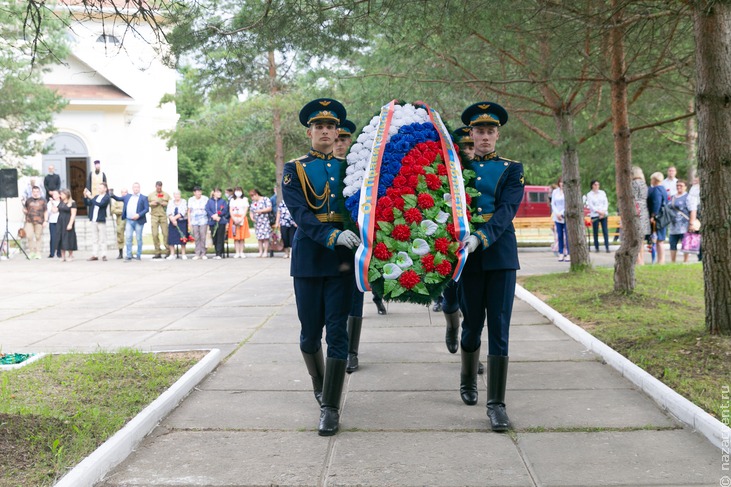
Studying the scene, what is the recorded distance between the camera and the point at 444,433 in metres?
5.16

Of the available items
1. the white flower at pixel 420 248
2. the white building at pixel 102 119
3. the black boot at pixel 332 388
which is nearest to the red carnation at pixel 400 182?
the white flower at pixel 420 248

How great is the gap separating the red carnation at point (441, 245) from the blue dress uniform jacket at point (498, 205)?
0.32 meters

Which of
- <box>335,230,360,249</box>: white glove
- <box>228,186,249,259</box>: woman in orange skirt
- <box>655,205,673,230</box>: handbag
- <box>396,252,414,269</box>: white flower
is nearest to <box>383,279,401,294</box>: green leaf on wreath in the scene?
<box>396,252,414,269</box>: white flower

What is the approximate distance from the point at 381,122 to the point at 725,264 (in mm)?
3639

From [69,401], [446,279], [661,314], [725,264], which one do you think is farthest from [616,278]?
[69,401]

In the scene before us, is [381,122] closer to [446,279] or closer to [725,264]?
[446,279]

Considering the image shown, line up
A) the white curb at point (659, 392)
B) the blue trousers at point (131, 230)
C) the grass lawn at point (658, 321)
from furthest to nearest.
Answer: the blue trousers at point (131, 230)
the grass lawn at point (658, 321)
the white curb at point (659, 392)

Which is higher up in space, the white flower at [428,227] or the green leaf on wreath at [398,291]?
the white flower at [428,227]

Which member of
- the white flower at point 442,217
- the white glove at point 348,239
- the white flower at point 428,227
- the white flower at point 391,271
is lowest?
the white flower at point 391,271

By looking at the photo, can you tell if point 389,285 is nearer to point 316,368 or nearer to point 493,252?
point 493,252

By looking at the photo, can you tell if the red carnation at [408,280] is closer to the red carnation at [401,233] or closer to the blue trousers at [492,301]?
the red carnation at [401,233]

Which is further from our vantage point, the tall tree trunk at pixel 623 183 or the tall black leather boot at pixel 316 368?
the tall tree trunk at pixel 623 183

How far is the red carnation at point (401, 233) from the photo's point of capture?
5180 mm

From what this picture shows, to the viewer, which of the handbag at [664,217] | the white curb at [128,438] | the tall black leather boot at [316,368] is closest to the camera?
the white curb at [128,438]
